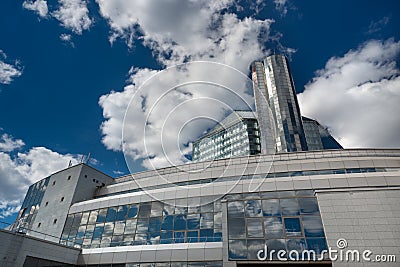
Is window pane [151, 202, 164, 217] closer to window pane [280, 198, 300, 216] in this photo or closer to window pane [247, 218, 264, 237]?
window pane [247, 218, 264, 237]

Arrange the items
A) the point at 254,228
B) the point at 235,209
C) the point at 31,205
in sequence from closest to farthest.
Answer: the point at 254,228, the point at 235,209, the point at 31,205

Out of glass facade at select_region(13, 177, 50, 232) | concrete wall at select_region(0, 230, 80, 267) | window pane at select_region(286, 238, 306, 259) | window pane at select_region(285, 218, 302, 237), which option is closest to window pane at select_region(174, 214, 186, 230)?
window pane at select_region(285, 218, 302, 237)

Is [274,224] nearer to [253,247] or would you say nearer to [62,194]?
[253,247]

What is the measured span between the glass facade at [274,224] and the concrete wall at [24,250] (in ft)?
48.3

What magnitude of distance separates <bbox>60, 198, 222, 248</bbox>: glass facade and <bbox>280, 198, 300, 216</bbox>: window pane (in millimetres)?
5314

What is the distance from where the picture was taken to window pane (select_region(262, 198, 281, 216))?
17.9 m

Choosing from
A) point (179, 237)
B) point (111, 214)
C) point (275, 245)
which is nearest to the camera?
point (275, 245)

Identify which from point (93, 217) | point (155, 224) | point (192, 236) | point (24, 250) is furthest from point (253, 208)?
point (24, 250)

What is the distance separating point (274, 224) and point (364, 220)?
5.77 metres

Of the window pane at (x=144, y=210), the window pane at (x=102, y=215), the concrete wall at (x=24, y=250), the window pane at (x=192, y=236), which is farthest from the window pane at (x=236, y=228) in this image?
the concrete wall at (x=24, y=250)

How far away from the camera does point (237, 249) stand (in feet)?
55.2

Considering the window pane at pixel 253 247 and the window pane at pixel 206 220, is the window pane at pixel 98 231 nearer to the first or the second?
the window pane at pixel 206 220

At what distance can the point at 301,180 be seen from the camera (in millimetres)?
19625

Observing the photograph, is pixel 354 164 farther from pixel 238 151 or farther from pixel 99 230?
pixel 238 151
